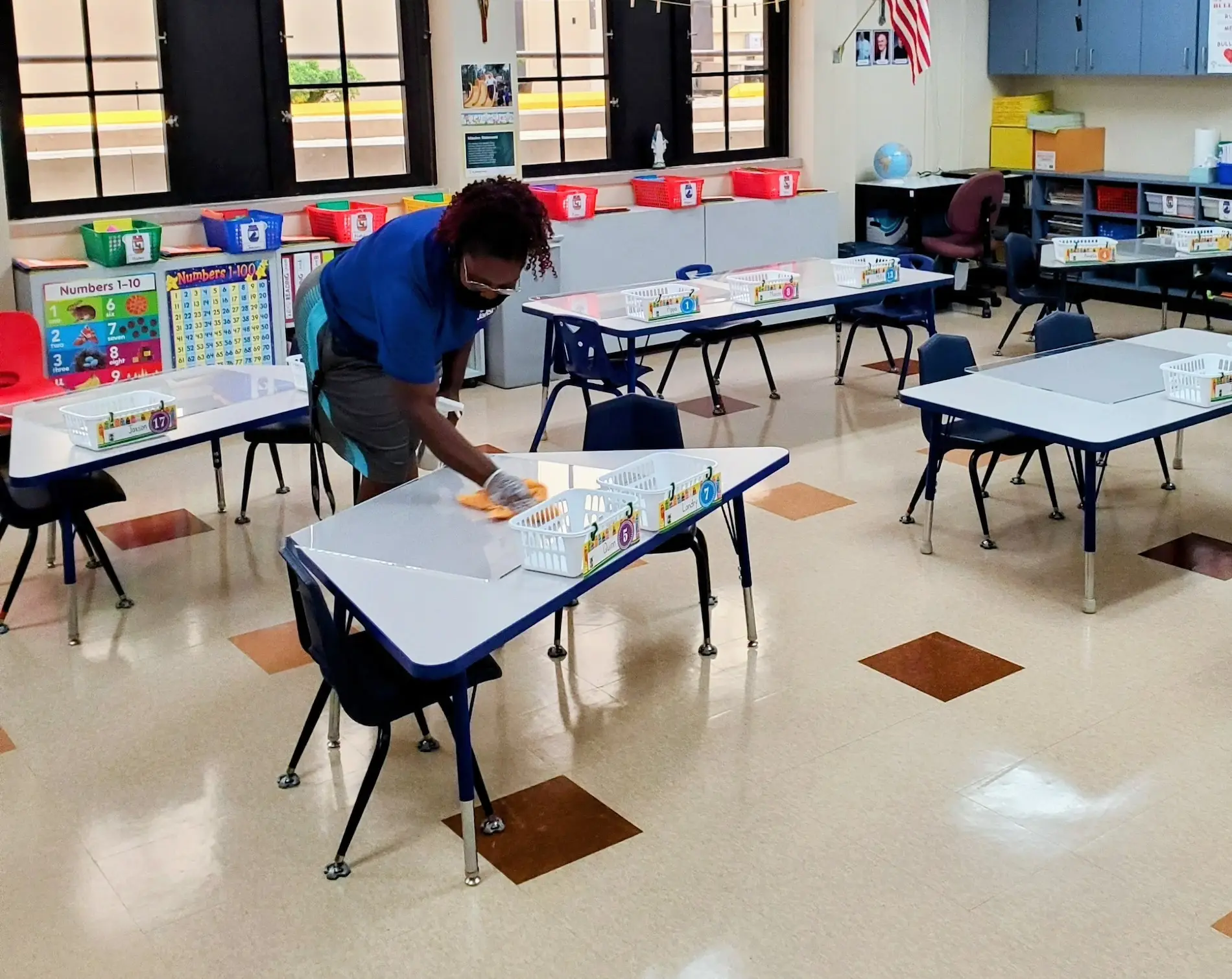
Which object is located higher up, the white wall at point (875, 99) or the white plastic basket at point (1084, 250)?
the white wall at point (875, 99)

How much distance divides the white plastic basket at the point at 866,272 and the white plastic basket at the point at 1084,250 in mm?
1213

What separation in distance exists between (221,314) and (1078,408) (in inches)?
166

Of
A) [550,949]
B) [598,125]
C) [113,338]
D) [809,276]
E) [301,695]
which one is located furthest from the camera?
[598,125]

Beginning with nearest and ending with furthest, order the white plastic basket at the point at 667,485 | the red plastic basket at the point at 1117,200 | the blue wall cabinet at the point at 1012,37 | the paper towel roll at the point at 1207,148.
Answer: the white plastic basket at the point at 667,485
the paper towel roll at the point at 1207,148
the red plastic basket at the point at 1117,200
the blue wall cabinet at the point at 1012,37

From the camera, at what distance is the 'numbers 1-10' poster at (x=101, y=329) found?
654cm

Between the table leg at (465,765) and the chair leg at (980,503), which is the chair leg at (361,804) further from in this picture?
the chair leg at (980,503)

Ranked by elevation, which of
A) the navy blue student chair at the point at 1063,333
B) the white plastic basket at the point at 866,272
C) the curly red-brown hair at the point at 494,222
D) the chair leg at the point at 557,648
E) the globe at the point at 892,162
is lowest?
the chair leg at the point at 557,648

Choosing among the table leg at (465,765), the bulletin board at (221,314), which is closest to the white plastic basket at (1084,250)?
the bulletin board at (221,314)

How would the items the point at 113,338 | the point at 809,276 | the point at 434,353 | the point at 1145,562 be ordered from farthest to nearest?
1. the point at 809,276
2. the point at 113,338
3. the point at 1145,562
4. the point at 434,353

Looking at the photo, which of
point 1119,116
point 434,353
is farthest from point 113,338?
point 1119,116

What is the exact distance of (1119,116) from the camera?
9859 mm

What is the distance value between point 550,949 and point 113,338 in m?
4.68

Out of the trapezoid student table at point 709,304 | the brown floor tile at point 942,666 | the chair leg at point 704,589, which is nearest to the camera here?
the brown floor tile at point 942,666

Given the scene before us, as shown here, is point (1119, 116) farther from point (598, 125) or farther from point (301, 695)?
point (301, 695)
